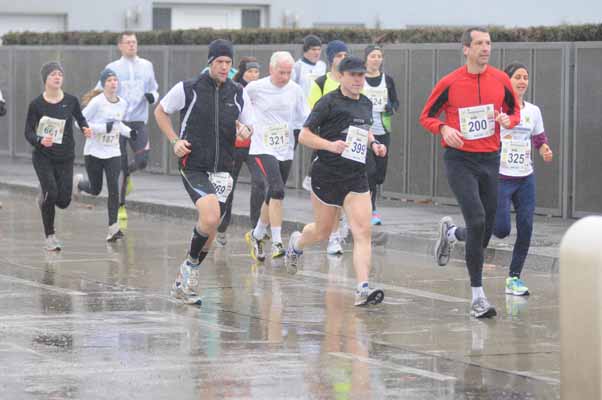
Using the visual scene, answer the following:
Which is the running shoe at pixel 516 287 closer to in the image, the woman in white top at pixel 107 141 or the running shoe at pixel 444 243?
the running shoe at pixel 444 243

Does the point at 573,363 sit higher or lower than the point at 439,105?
lower

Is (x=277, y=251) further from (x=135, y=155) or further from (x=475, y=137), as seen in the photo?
(x=135, y=155)

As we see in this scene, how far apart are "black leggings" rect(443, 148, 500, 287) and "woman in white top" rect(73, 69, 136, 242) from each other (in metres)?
5.18

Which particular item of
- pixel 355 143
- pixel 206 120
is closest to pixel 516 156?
pixel 355 143

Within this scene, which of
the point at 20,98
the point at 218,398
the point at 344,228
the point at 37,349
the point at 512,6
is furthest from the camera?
the point at 512,6

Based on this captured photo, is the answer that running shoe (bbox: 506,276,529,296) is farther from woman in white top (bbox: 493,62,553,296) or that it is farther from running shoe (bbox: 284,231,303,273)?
running shoe (bbox: 284,231,303,273)

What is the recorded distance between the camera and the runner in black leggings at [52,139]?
13.9 m

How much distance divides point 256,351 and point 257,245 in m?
4.48

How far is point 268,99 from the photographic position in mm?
13516

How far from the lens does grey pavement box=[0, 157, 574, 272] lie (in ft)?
45.7

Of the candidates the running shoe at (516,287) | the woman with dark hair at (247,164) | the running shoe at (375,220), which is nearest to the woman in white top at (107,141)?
the woman with dark hair at (247,164)

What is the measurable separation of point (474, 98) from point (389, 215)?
654 cm

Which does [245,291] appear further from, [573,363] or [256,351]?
[573,363]

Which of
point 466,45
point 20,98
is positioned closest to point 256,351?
point 466,45
